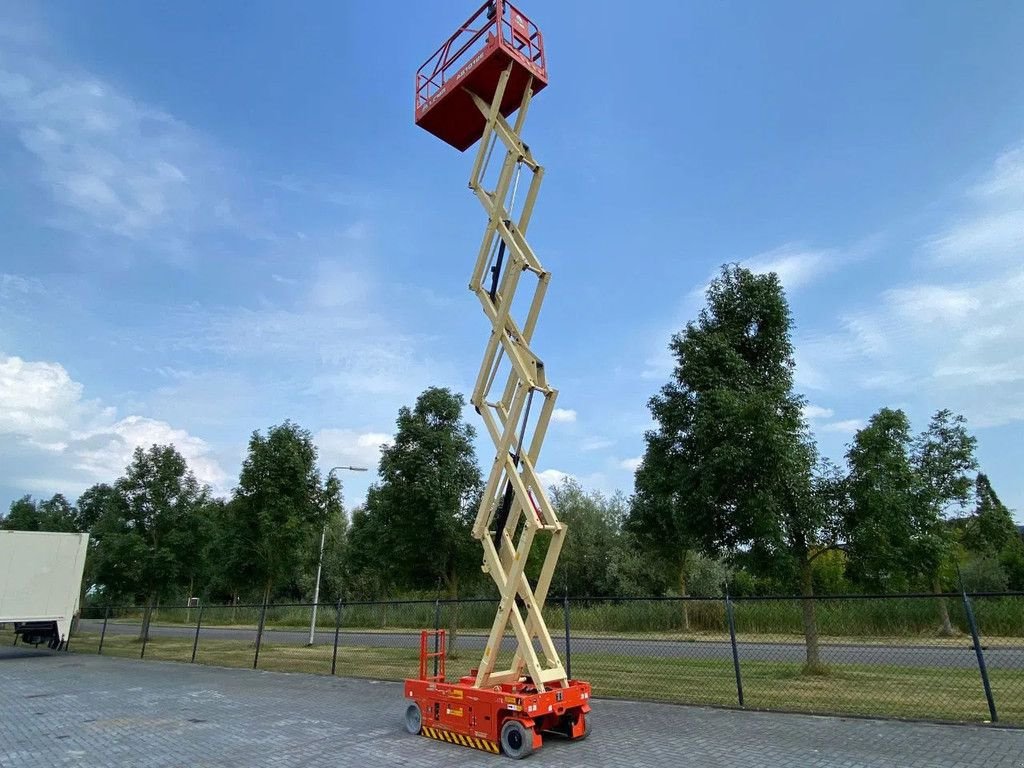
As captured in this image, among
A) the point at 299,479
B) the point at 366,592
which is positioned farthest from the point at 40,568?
the point at 366,592

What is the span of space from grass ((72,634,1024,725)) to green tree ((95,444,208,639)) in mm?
5362

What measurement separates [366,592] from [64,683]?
35.4 meters

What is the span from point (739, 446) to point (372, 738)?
850cm

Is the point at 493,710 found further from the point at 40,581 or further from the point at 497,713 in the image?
the point at 40,581

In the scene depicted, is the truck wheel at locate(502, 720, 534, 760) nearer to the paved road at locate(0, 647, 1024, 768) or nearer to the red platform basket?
the paved road at locate(0, 647, 1024, 768)

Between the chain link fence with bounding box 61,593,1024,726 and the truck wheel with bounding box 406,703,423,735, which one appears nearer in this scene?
the truck wheel with bounding box 406,703,423,735

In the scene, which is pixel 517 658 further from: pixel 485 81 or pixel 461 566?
pixel 461 566

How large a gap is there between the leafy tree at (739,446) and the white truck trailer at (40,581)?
57.0 feet

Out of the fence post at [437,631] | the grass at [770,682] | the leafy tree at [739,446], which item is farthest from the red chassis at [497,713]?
the leafy tree at [739,446]

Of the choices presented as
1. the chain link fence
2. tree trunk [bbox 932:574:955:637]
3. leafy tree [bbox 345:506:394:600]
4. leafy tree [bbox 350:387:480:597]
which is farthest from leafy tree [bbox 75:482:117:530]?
tree trunk [bbox 932:574:955:637]

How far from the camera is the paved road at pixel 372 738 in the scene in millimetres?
6660

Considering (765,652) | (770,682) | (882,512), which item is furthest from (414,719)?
(765,652)

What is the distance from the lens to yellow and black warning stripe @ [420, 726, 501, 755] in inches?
286

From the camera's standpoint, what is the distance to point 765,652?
1630 centimetres
